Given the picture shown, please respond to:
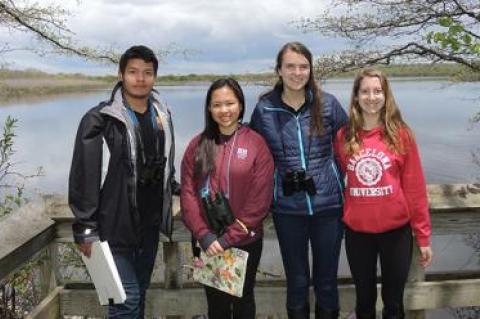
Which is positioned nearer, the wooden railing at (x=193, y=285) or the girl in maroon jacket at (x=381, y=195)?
the girl in maroon jacket at (x=381, y=195)

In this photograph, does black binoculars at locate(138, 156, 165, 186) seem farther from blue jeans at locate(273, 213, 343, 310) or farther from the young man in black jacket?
blue jeans at locate(273, 213, 343, 310)

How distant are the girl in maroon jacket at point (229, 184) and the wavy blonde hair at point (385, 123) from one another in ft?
1.65

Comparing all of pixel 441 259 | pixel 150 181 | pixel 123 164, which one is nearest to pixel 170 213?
pixel 150 181

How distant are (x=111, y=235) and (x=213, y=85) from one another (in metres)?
1.01

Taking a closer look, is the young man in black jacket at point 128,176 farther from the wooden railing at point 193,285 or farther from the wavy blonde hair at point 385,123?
the wavy blonde hair at point 385,123

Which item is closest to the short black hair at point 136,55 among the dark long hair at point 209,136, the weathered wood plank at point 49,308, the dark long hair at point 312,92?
the dark long hair at point 209,136

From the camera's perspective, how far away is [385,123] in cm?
311

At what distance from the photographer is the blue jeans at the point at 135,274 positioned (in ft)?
9.18

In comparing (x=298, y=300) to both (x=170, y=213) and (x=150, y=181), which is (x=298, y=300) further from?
(x=150, y=181)

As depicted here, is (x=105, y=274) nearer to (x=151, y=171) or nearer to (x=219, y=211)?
(x=151, y=171)

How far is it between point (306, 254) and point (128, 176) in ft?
3.86

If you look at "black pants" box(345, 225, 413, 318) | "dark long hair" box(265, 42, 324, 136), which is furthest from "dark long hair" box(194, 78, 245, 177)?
"black pants" box(345, 225, 413, 318)

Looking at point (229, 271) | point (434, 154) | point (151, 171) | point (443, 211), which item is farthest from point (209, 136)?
point (434, 154)

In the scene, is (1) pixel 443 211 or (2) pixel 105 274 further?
(1) pixel 443 211
